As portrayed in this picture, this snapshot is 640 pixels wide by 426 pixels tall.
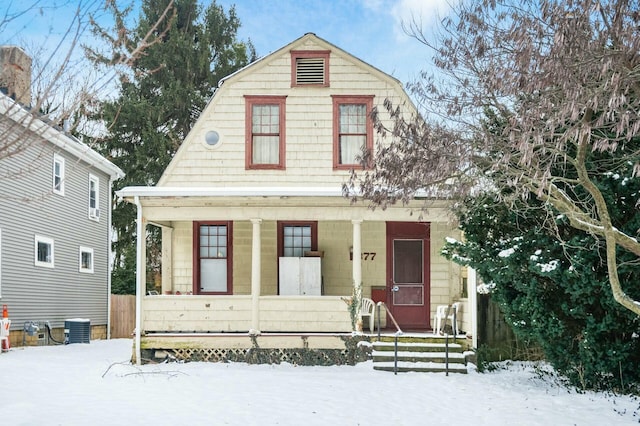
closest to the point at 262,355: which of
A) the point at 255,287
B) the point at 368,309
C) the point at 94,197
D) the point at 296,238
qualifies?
the point at 255,287

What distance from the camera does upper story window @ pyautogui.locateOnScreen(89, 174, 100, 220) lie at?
23.4 m

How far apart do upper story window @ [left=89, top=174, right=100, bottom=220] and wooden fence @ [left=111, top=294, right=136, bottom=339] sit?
3117 mm

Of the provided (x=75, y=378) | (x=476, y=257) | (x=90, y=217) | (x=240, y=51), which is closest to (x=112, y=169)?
(x=90, y=217)

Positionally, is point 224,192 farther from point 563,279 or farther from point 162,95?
point 162,95

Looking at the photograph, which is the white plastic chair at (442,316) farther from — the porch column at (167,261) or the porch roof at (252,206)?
the porch column at (167,261)

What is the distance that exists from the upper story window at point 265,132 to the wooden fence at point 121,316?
37.4ft

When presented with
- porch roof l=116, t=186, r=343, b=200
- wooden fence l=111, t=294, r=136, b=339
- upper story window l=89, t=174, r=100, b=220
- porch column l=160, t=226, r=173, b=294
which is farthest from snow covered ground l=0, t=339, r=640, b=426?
wooden fence l=111, t=294, r=136, b=339

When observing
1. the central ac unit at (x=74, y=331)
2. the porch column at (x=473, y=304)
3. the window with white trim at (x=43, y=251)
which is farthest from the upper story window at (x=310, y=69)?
the central ac unit at (x=74, y=331)

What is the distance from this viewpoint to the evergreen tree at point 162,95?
29188 mm

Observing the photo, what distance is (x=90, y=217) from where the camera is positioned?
76.5ft

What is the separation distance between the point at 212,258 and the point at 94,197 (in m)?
9.12

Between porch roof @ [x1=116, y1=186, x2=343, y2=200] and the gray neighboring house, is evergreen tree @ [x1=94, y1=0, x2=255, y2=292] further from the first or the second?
porch roof @ [x1=116, y1=186, x2=343, y2=200]

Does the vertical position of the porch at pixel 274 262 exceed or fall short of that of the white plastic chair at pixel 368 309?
it exceeds it

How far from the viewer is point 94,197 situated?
23.8 metres
